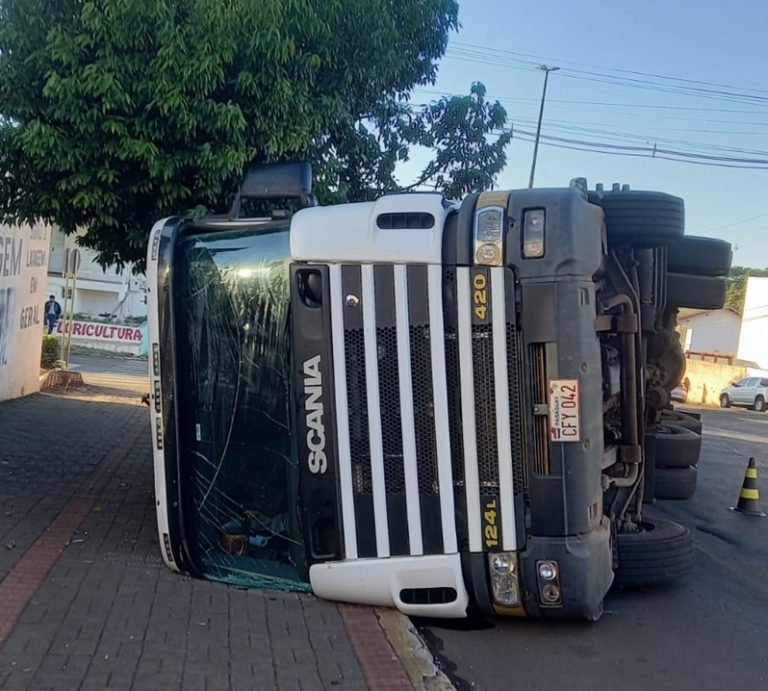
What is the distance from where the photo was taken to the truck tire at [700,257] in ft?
22.5

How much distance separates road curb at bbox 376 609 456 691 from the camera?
4.26 metres

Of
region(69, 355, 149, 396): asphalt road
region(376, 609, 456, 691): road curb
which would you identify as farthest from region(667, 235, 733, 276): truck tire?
region(69, 355, 149, 396): asphalt road

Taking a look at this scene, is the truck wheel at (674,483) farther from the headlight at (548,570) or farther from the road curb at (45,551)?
the road curb at (45,551)

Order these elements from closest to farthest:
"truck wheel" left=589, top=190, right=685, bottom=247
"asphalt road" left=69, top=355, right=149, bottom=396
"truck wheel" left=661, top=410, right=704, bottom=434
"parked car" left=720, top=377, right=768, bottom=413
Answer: "truck wheel" left=589, top=190, right=685, bottom=247
"truck wheel" left=661, top=410, right=704, bottom=434
"asphalt road" left=69, top=355, right=149, bottom=396
"parked car" left=720, top=377, right=768, bottom=413

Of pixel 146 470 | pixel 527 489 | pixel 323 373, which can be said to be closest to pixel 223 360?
pixel 323 373

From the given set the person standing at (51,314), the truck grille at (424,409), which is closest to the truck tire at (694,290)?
the truck grille at (424,409)

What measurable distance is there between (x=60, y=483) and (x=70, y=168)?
291 cm

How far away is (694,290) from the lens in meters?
6.92

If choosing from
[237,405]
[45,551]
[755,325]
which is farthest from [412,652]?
[755,325]

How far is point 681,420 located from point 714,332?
5890 centimetres

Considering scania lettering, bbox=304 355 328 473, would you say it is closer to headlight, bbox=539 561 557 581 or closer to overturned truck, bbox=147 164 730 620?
overturned truck, bbox=147 164 730 620

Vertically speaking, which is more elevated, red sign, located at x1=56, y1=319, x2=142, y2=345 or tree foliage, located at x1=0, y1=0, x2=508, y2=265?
tree foliage, located at x1=0, y1=0, x2=508, y2=265

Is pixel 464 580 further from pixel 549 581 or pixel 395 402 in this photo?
pixel 395 402

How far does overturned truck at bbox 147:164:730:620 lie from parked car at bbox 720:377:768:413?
117ft
